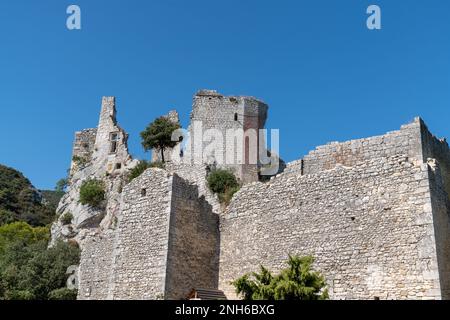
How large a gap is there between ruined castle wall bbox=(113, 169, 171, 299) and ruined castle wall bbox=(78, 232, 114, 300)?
3.85 m

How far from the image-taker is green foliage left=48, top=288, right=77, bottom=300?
23078 mm

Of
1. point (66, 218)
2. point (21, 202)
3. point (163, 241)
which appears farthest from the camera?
point (21, 202)

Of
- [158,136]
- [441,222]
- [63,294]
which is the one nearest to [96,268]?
[63,294]

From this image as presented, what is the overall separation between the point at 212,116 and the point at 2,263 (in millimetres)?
12540

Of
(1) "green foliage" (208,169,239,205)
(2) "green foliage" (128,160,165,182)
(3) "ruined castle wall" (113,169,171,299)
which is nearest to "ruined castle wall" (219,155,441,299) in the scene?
(3) "ruined castle wall" (113,169,171,299)

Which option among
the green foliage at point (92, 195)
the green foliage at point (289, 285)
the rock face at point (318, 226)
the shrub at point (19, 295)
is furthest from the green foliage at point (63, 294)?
the green foliage at point (289, 285)

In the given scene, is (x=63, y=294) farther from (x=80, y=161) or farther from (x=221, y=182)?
(x=80, y=161)

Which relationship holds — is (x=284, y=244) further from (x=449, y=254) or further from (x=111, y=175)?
(x=111, y=175)

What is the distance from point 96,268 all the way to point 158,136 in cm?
1369

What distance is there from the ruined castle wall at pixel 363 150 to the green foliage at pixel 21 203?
105 feet

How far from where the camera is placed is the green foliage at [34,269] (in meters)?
24.0

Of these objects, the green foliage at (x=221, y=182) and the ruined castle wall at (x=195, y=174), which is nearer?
the green foliage at (x=221, y=182)

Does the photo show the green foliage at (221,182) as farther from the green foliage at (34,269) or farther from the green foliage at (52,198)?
the green foliage at (52,198)

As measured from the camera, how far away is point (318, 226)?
15164 mm
